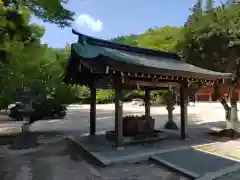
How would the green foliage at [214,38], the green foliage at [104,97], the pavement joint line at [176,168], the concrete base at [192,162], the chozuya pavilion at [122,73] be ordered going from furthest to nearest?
the green foliage at [104,97], the green foliage at [214,38], the chozuya pavilion at [122,73], the concrete base at [192,162], the pavement joint line at [176,168]

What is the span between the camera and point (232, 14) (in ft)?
35.9

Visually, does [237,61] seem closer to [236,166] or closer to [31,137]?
[236,166]

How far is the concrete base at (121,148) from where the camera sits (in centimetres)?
697

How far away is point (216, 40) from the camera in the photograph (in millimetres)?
10664

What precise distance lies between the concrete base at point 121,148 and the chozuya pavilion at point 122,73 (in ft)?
1.34

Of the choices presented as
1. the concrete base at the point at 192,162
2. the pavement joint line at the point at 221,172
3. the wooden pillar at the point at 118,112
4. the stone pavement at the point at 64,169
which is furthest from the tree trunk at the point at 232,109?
the stone pavement at the point at 64,169

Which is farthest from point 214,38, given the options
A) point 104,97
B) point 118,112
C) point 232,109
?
point 104,97

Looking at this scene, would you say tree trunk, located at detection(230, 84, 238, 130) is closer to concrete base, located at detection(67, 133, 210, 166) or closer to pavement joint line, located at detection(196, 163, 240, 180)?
concrete base, located at detection(67, 133, 210, 166)

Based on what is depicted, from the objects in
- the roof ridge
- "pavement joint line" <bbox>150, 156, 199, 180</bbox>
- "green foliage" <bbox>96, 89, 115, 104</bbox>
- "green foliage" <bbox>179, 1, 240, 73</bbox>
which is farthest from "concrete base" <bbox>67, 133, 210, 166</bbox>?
"green foliage" <bbox>96, 89, 115, 104</bbox>

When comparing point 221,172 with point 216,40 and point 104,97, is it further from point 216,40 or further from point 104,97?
point 104,97

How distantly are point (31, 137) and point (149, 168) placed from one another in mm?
5143

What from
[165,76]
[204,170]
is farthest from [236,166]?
[165,76]

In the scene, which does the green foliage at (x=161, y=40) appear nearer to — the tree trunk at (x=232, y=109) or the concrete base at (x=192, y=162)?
the tree trunk at (x=232, y=109)

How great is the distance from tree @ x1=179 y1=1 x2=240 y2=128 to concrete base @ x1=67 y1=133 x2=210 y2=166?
3629 millimetres
